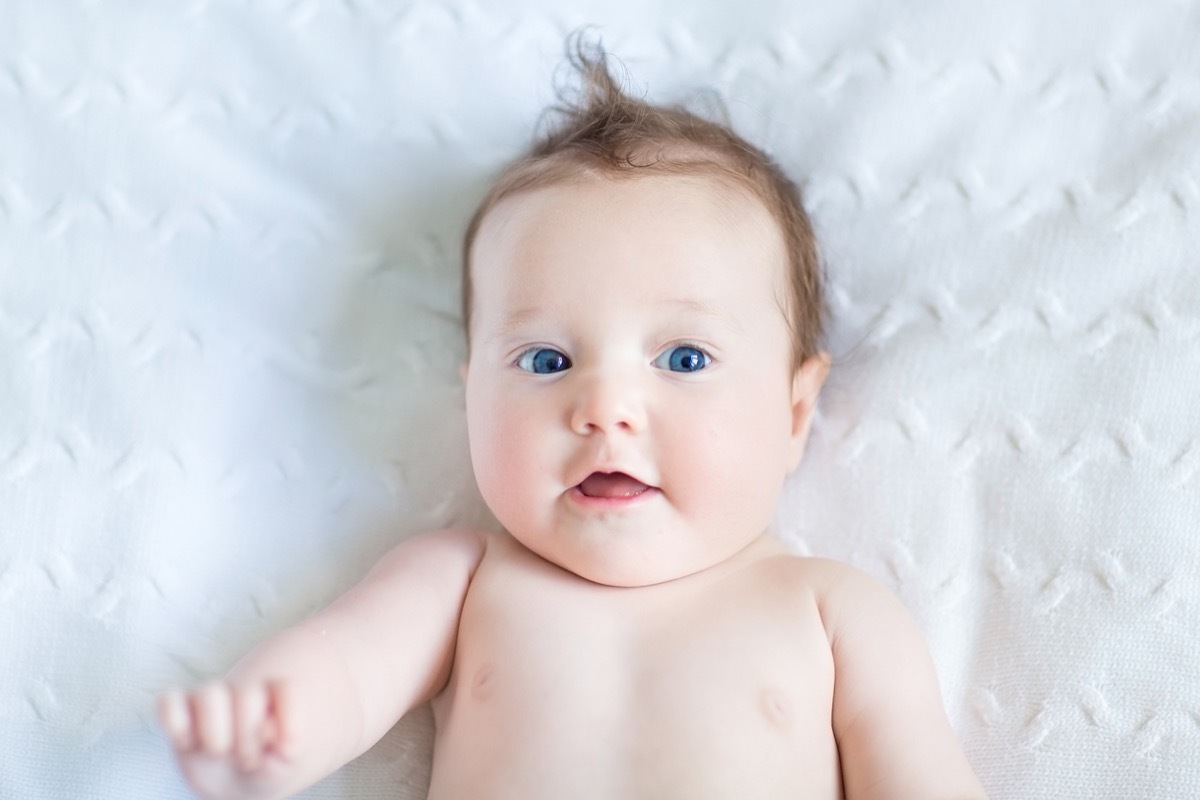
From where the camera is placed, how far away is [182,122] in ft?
4.84

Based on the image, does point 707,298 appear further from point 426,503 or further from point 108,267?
point 108,267

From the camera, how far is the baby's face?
45.8 inches

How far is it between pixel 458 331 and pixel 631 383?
0.37 meters

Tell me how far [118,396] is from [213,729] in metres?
0.59

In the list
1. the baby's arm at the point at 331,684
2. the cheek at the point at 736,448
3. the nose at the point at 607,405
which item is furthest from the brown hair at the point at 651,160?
the baby's arm at the point at 331,684

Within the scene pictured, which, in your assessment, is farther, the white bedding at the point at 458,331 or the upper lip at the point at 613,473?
the white bedding at the point at 458,331

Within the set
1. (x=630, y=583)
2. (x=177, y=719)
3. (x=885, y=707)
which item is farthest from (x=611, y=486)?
(x=177, y=719)

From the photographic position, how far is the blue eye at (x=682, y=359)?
3.95 ft

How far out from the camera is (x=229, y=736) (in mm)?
954

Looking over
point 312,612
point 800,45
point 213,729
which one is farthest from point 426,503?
point 800,45

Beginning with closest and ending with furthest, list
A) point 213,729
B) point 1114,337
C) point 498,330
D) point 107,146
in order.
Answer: point 213,729 → point 498,330 → point 1114,337 → point 107,146

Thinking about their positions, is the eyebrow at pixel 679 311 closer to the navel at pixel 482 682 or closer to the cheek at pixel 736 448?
the cheek at pixel 736 448

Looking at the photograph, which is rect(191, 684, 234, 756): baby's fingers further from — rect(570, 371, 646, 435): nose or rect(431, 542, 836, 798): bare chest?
rect(570, 371, 646, 435): nose

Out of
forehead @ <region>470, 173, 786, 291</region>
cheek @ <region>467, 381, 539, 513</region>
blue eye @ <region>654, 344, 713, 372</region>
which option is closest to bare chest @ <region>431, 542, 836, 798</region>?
cheek @ <region>467, 381, 539, 513</region>
